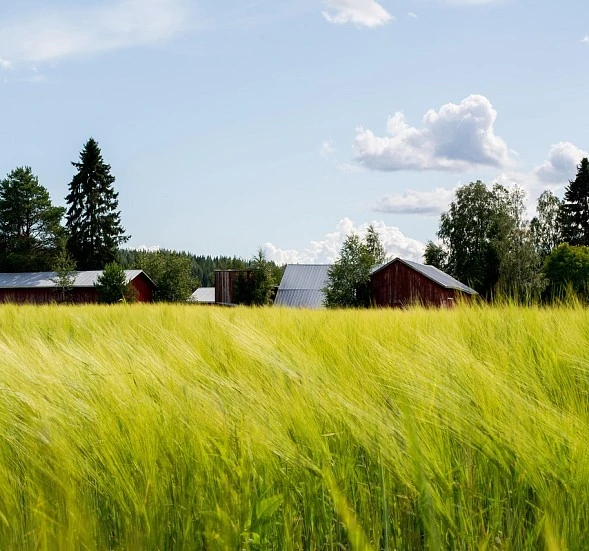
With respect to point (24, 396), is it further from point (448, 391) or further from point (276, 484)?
point (448, 391)

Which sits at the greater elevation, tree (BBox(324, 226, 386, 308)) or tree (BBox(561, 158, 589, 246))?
tree (BBox(561, 158, 589, 246))

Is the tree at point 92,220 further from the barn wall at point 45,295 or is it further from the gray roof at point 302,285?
the gray roof at point 302,285

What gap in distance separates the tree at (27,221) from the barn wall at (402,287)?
108ft

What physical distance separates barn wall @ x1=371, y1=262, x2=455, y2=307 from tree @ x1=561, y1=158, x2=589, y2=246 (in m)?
17.0

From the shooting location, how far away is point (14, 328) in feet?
20.1

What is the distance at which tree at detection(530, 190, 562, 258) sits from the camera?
47.1 metres

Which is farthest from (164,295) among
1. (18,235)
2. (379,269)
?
(379,269)

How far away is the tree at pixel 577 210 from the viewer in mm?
47250

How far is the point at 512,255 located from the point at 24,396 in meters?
43.8

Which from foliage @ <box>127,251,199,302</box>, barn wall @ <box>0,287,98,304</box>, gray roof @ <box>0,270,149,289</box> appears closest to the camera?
barn wall @ <box>0,287,98,304</box>

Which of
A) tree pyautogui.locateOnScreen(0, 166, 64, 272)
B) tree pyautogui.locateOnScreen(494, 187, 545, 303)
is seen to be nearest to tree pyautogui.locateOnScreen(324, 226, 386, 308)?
tree pyautogui.locateOnScreen(494, 187, 545, 303)

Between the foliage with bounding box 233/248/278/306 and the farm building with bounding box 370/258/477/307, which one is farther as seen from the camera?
the foliage with bounding box 233/248/278/306

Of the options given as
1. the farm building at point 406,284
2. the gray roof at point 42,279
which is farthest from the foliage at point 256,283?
the gray roof at point 42,279

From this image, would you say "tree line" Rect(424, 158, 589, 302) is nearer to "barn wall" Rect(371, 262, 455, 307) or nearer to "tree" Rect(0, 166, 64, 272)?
"barn wall" Rect(371, 262, 455, 307)
